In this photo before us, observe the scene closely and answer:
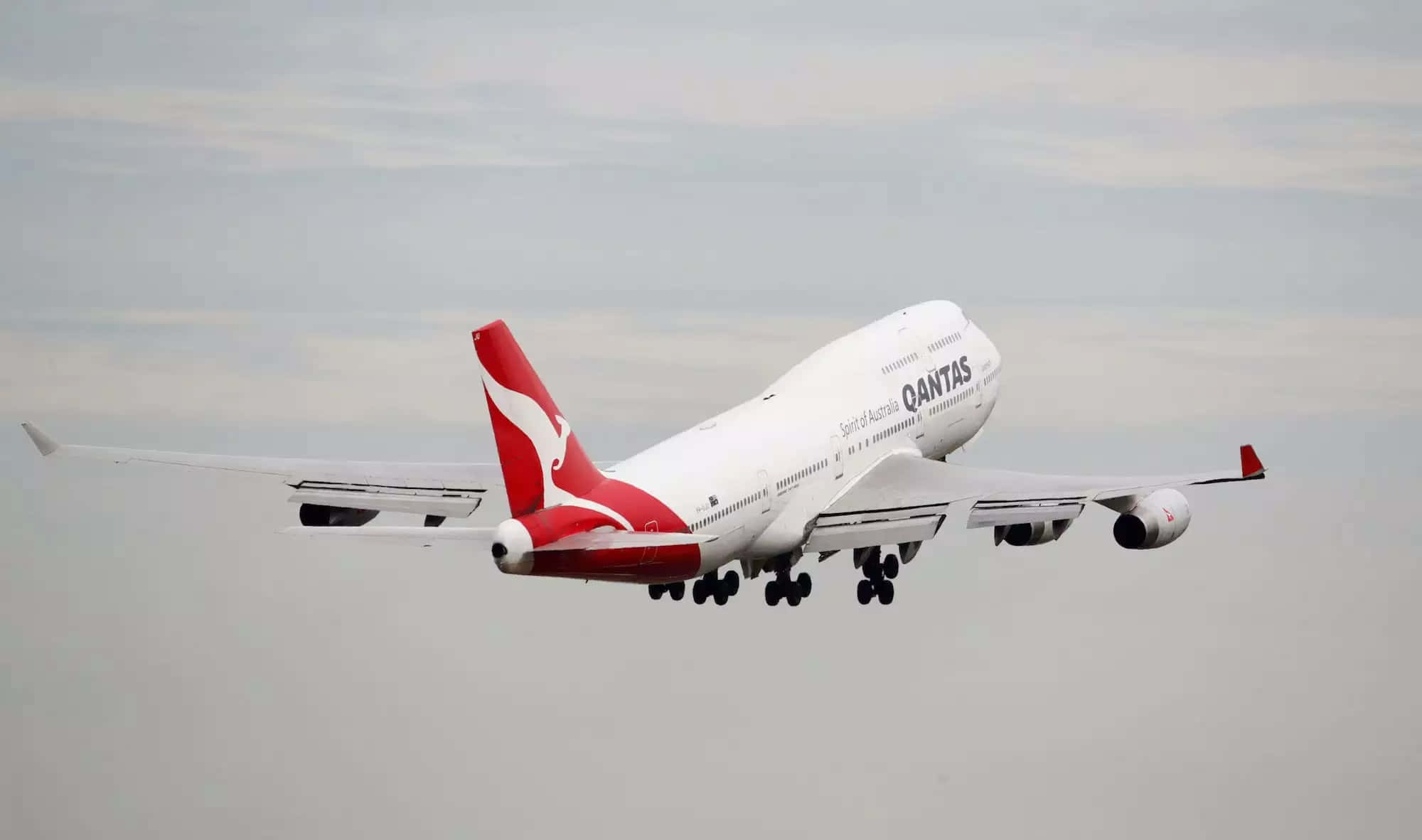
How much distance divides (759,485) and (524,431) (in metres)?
8.96

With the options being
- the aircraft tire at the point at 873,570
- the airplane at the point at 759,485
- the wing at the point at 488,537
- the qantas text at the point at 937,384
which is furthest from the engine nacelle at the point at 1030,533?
the wing at the point at 488,537

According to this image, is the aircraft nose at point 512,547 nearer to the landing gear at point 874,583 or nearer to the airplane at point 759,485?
the airplane at point 759,485

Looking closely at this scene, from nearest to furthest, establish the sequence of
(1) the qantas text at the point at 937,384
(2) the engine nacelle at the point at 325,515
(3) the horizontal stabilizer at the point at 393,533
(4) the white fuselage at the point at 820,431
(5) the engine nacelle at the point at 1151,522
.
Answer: (3) the horizontal stabilizer at the point at 393,533 → (4) the white fuselage at the point at 820,431 → (5) the engine nacelle at the point at 1151,522 → (2) the engine nacelle at the point at 325,515 → (1) the qantas text at the point at 937,384

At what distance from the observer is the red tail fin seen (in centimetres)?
5716

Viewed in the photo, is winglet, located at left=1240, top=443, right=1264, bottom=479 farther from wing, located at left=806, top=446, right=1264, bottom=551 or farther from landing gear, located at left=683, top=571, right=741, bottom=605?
landing gear, located at left=683, top=571, right=741, bottom=605

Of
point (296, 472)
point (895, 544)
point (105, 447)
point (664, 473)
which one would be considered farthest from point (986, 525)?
point (105, 447)

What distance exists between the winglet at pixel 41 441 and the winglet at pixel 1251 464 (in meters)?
29.0

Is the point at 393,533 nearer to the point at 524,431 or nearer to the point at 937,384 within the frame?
the point at 524,431

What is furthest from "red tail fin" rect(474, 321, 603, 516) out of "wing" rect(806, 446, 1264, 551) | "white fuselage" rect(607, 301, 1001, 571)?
"wing" rect(806, 446, 1264, 551)

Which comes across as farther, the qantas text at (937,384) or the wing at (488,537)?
the qantas text at (937,384)

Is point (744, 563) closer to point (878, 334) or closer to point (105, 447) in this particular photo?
point (878, 334)

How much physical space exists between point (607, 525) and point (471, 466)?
1178 centimetres

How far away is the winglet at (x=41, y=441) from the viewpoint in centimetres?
6675

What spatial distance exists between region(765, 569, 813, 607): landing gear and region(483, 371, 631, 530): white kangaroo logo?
8451 mm
